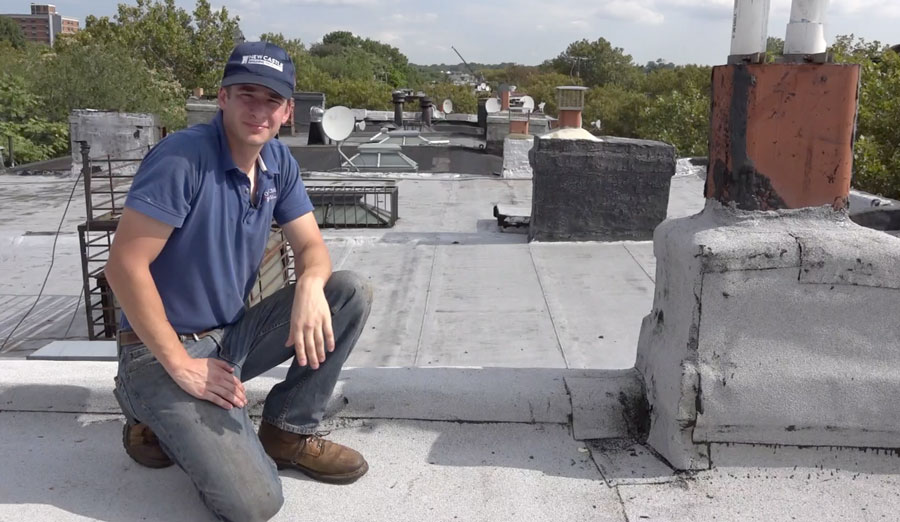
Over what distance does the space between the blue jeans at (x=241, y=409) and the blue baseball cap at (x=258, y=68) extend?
68cm

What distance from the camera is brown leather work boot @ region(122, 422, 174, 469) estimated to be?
→ 269 cm

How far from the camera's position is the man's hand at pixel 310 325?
2.49m

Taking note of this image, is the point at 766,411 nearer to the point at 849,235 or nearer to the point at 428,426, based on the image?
the point at 849,235

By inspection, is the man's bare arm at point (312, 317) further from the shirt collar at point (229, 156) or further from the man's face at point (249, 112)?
the man's face at point (249, 112)

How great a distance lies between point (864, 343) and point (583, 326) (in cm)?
403

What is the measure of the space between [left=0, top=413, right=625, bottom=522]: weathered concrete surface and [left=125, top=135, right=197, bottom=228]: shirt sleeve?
3.12 feet

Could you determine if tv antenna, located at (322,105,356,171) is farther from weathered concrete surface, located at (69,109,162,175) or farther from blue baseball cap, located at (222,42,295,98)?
blue baseball cap, located at (222,42,295,98)

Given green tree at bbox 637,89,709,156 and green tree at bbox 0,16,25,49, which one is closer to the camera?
green tree at bbox 637,89,709,156

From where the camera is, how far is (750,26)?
2.60 m

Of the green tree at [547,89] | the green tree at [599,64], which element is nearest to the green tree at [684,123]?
the green tree at [547,89]

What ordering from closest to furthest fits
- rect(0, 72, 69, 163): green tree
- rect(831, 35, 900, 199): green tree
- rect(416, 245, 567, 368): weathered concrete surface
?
rect(416, 245, 567, 368): weathered concrete surface → rect(831, 35, 900, 199): green tree → rect(0, 72, 69, 163): green tree

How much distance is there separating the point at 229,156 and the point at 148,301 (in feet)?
1.76

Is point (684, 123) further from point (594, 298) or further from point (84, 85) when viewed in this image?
point (594, 298)

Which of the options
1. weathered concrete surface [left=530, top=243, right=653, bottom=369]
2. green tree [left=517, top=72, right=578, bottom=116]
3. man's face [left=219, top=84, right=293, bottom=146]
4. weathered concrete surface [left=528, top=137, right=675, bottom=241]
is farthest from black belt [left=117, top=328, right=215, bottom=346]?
green tree [left=517, top=72, right=578, bottom=116]
